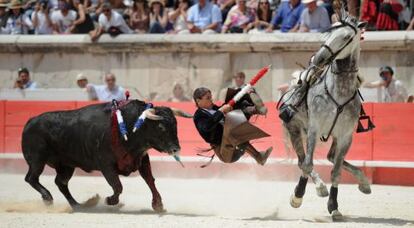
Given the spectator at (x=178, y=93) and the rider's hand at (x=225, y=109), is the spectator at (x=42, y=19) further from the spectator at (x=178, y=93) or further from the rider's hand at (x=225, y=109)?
the rider's hand at (x=225, y=109)

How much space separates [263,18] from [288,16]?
0.54 meters

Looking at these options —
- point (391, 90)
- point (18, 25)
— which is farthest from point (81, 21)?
point (391, 90)

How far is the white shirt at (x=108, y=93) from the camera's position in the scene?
16.8 m

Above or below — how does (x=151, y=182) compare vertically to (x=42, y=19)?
below

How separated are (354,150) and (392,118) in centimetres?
74

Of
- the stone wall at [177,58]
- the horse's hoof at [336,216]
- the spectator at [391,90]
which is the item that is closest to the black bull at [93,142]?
the horse's hoof at [336,216]

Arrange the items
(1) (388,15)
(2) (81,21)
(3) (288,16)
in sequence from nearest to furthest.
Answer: (1) (388,15) < (3) (288,16) < (2) (81,21)

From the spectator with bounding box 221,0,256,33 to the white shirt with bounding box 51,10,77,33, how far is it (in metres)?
3.17

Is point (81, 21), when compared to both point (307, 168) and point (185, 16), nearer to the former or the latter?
point (185, 16)

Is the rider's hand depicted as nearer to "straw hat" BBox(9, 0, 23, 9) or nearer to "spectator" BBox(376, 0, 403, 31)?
"spectator" BBox(376, 0, 403, 31)

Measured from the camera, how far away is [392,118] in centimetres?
1452

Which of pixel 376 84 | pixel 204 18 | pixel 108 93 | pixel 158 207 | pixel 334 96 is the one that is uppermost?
pixel 204 18

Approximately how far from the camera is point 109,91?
55.3 ft

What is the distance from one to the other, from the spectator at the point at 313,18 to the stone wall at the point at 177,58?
174 millimetres
